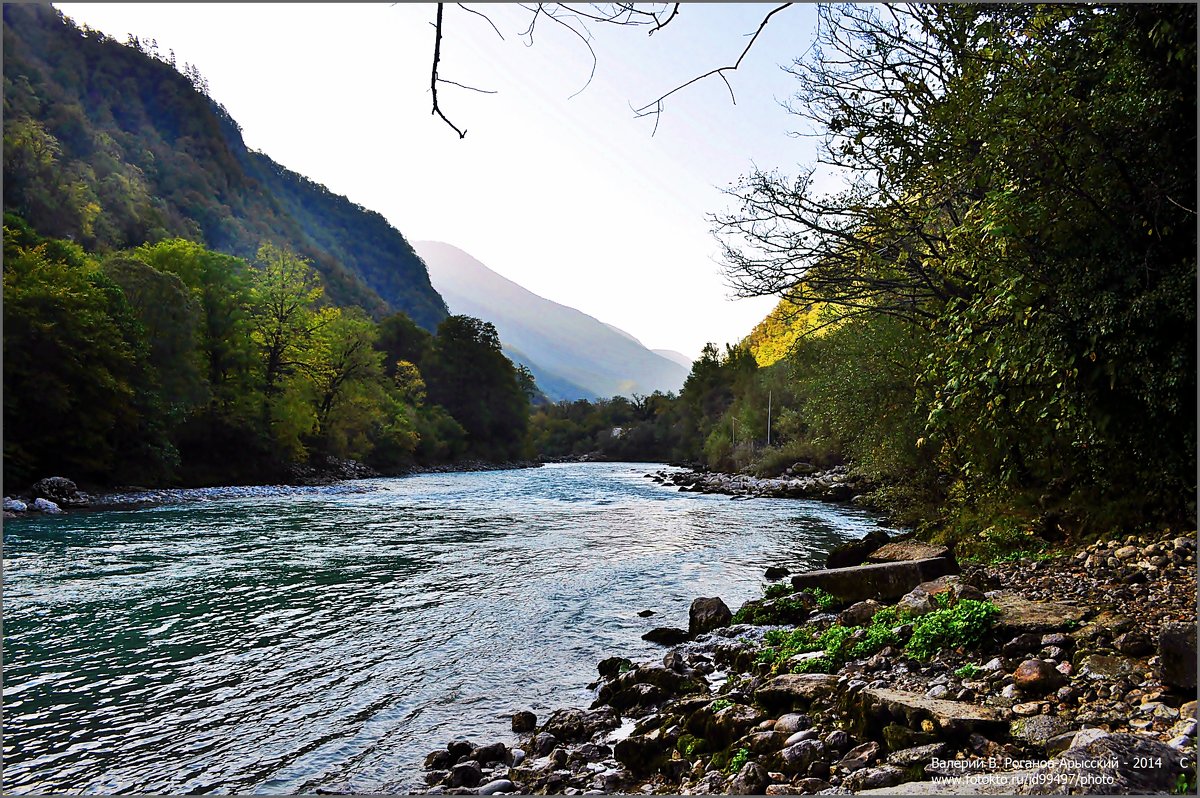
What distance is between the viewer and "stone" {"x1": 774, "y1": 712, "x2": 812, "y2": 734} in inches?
203

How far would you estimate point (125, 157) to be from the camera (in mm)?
88375

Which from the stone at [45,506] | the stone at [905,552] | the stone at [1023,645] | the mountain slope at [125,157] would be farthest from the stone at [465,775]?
the mountain slope at [125,157]

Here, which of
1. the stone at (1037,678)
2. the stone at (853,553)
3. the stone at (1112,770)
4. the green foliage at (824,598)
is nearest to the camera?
the stone at (1112,770)

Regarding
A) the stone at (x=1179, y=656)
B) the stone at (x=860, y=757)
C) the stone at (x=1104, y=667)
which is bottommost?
the stone at (x=860, y=757)

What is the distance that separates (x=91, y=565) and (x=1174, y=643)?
55.8 feet

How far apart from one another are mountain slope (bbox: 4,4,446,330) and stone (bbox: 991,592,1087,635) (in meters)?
52.5

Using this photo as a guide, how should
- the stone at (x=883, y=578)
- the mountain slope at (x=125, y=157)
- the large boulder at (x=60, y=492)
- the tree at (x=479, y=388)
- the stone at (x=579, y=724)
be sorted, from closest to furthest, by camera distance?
the stone at (x=579, y=724) → the stone at (x=883, y=578) → the large boulder at (x=60, y=492) → the mountain slope at (x=125, y=157) → the tree at (x=479, y=388)

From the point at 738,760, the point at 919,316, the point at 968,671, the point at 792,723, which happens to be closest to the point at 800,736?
the point at 792,723

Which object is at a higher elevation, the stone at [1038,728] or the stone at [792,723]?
the stone at [1038,728]

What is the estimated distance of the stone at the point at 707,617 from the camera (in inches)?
379

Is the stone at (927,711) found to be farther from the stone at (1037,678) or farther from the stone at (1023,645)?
the stone at (1023,645)

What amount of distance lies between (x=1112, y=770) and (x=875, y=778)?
123 centimetres

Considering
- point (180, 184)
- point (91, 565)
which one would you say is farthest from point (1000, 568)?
point (180, 184)

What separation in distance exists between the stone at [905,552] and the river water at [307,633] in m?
2.37
